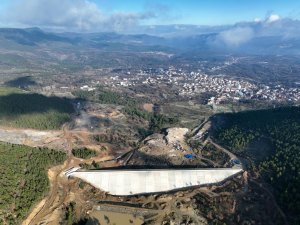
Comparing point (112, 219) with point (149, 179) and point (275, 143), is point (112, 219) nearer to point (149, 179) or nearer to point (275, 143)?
point (149, 179)

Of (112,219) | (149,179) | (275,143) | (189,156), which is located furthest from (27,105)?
(275,143)

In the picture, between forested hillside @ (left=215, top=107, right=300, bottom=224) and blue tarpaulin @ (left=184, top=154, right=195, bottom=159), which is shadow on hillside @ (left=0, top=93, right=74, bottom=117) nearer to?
blue tarpaulin @ (left=184, top=154, right=195, bottom=159)

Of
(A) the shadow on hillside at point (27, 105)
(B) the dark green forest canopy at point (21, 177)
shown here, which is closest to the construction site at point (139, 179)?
(B) the dark green forest canopy at point (21, 177)

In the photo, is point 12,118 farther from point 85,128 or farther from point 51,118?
point 85,128

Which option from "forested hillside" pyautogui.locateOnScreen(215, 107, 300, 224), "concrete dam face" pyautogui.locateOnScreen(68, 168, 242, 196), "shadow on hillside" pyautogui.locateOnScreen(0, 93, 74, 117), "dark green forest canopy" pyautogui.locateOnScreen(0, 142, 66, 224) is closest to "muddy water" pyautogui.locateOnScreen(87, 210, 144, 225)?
"concrete dam face" pyautogui.locateOnScreen(68, 168, 242, 196)

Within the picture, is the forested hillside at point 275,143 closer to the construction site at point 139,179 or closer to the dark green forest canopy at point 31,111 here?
the construction site at point 139,179

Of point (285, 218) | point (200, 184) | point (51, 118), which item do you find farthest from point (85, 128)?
point (285, 218)
